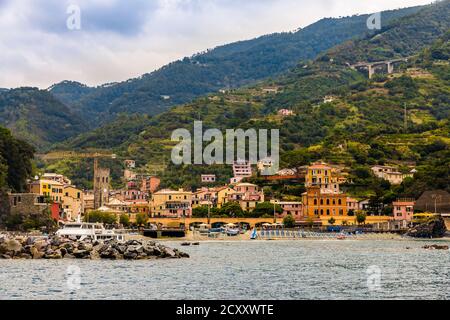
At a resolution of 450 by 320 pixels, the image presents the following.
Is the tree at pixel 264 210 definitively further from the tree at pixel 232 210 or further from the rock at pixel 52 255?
the rock at pixel 52 255

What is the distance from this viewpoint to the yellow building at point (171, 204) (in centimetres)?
13512

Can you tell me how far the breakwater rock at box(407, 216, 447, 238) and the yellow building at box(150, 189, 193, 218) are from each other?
113 ft

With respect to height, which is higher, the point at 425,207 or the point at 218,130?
the point at 218,130

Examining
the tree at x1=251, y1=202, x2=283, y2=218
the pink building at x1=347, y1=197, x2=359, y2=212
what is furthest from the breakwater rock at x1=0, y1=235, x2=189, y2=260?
the pink building at x1=347, y1=197, x2=359, y2=212

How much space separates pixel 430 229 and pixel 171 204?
129 feet

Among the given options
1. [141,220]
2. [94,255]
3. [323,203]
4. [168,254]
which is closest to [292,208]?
[323,203]

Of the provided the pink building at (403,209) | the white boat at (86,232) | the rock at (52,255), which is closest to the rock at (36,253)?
the rock at (52,255)

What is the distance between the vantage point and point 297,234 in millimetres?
114188

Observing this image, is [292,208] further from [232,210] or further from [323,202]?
[232,210]

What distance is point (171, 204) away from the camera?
13612 cm
